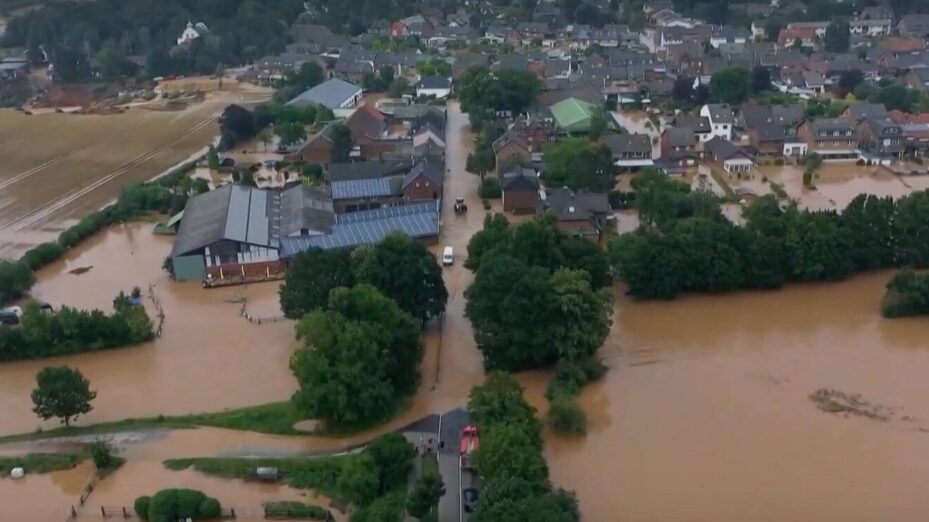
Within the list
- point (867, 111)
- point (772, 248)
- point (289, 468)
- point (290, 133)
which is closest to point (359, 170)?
point (290, 133)

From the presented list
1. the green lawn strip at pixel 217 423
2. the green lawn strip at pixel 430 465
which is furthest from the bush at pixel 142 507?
the green lawn strip at pixel 430 465

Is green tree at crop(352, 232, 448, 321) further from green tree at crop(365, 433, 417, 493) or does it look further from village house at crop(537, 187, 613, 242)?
village house at crop(537, 187, 613, 242)

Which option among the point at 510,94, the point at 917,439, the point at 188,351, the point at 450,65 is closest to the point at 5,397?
the point at 188,351

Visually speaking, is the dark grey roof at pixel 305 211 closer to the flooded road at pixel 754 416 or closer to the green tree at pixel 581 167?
the green tree at pixel 581 167

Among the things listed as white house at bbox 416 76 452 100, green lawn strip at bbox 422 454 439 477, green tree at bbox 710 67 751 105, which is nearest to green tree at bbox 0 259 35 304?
green lawn strip at bbox 422 454 439 477

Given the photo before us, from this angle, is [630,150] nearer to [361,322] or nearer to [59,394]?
[361,322]
